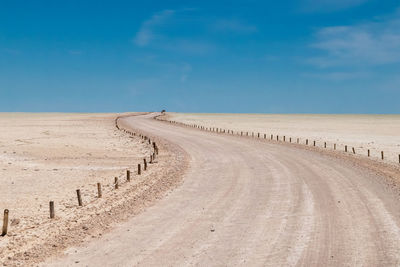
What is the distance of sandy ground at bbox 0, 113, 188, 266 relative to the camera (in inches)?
602

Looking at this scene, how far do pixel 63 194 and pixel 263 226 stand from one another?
13.2 metres

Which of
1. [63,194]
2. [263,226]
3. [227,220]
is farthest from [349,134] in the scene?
[263,226]

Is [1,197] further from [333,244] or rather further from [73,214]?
[333,244]

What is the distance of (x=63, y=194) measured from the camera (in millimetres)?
24797

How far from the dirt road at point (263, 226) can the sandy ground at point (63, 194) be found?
1134 millimetres

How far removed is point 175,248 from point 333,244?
492 centimetres

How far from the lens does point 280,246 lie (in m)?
13.8

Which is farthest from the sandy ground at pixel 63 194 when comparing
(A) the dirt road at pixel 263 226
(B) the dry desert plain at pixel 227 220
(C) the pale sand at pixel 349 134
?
(C) the pale sand at pixel 349 134

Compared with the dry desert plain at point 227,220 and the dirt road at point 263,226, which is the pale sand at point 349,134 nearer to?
the dry desert plain at point 227,220

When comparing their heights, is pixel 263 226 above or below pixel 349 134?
below

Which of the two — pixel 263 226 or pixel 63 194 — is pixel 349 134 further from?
pixel 263 226

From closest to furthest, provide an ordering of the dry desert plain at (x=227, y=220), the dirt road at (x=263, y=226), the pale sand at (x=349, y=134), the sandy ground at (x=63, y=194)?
the dirt road at (x=263, y=226) < the dry desert plain at (x=227, y=220) < the sandy ground at (x=63, y=194) < the pale sand at (x=349, y=134)

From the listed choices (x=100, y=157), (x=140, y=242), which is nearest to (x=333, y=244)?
(x=140, y=242)

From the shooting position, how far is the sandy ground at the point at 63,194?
1529 cm
